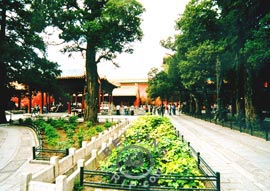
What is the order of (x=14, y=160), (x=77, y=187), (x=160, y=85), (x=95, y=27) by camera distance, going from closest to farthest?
(x=77, y=187), (x=14, y=160), (x=95, y=27), (x=160, y=85)

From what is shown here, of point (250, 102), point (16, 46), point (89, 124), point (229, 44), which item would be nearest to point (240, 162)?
point (250, 102)

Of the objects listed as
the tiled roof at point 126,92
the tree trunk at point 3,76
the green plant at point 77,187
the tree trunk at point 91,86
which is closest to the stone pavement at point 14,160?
the green plant at point 77,187

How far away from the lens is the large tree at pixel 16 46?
19.8 metres

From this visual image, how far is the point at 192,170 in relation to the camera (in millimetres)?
5406

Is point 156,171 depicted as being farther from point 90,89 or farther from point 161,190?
point 90,89

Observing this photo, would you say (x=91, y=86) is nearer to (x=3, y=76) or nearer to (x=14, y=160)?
(x=3, y=76)

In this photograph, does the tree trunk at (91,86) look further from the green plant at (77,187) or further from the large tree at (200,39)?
the green plant at (77,187)

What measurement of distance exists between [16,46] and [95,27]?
832cm

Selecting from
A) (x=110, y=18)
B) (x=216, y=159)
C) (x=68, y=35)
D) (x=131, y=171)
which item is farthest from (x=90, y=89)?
(x=131, y=171)

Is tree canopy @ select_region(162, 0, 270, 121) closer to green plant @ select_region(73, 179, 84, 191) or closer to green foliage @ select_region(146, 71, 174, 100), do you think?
green foliage @ select_region(146, 71, 174, 100)

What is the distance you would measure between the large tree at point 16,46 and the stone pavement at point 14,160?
777cm

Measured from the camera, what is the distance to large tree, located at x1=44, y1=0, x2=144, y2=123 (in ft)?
50.7

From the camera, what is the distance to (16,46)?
65.8 feet

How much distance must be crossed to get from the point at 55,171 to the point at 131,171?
224 cm
